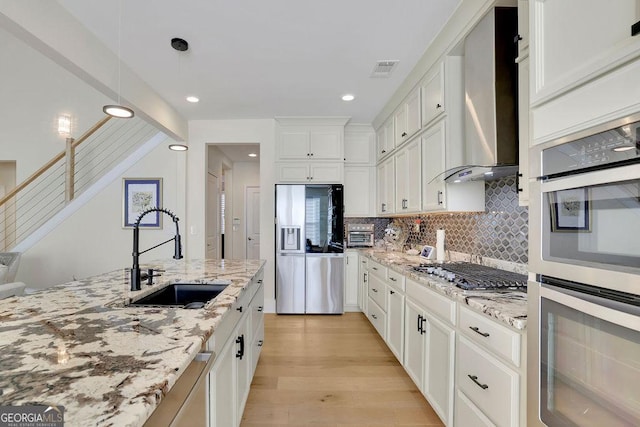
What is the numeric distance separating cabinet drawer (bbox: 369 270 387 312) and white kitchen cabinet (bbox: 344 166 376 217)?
1146 millimetres

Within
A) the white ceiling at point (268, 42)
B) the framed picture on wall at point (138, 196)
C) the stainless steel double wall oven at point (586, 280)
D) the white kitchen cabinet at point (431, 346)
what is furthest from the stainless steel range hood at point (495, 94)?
the framed picture on wall at point (138, 196)

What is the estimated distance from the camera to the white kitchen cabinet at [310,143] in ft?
13.6

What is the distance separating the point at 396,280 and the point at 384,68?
198 centimetres

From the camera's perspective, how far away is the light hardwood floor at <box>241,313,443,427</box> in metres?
1.97

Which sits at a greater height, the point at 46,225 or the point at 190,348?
the point at 46,225

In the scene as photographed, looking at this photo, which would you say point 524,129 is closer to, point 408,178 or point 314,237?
point 408,178

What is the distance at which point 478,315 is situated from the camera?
142 centimetres

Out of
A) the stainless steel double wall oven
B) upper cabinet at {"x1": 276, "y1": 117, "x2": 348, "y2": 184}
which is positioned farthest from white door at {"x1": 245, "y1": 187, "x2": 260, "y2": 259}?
the stainless steel double wall oven

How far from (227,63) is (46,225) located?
3.67m

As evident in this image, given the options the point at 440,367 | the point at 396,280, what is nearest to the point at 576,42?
the point at 440,367

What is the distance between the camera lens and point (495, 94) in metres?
1.74

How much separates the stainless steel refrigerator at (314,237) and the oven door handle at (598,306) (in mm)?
3073

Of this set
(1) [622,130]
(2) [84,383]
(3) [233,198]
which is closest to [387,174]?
(1) [622,130]

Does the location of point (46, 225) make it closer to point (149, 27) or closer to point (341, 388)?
point (149, 27)
